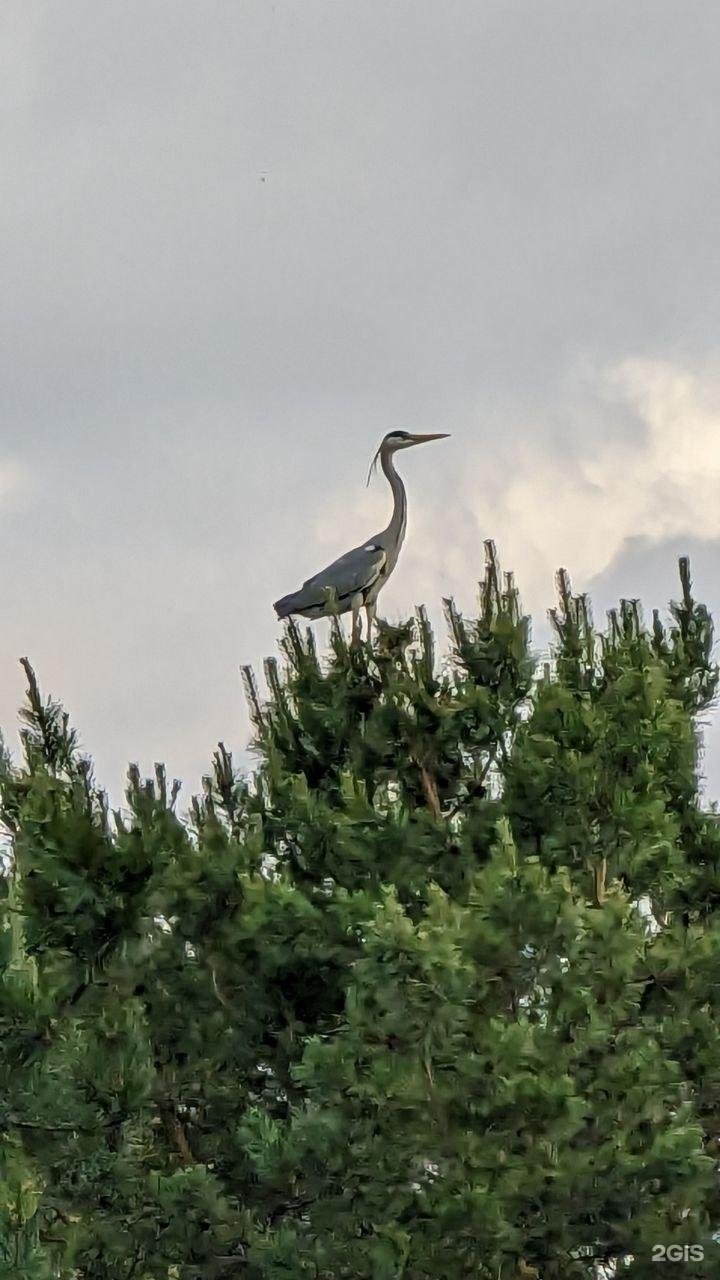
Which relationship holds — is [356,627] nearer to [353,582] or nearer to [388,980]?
[353,582]

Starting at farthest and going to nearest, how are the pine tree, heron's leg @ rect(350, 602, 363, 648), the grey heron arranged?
1. the grey heron
2. heron's leg @ rect(350, 602, 363, 648)
3. the pine tree

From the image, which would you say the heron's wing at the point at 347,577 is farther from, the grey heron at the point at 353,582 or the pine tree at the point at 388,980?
the pine tree at the point at 388,980

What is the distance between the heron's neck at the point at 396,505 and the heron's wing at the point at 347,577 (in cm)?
74

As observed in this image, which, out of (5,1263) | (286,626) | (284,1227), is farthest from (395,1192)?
(286,626)

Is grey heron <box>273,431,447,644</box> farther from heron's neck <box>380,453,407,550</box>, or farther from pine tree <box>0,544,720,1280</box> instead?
pine tree <box>0,544,720,1280</box>

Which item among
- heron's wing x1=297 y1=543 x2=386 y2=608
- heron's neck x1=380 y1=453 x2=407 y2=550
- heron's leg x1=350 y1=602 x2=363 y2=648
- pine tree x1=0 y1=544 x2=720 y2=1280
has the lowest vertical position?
pine tree x1=0 y1=544 x2=720 y2=1280

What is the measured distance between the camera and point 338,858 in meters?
19.3

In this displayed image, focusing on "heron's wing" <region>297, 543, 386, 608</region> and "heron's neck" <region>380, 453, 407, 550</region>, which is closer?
"heron's wing" <region>297, 543, 386, 608</region>

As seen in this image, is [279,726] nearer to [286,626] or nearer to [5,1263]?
[286,626]

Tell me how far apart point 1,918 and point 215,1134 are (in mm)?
5623

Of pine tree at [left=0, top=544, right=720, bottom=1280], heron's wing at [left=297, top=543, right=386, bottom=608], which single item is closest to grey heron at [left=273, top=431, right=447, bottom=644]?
heron's wing at [left=297, top=543, right=386, bottom=608]

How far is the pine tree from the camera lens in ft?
52.9

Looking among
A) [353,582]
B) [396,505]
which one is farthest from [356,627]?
[396,505]

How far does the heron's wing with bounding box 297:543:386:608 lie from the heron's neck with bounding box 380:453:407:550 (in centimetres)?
74
